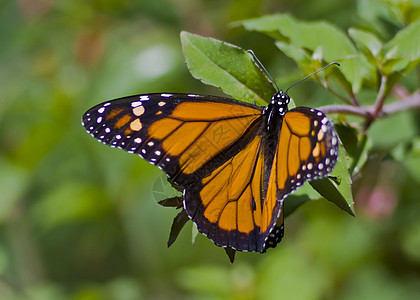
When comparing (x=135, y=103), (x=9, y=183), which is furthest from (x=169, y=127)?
(x=9, y=183)

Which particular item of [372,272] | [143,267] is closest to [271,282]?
[372,272]

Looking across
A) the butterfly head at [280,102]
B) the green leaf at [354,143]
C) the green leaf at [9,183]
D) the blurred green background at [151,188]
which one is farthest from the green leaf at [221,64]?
the green leaf at [9,183]

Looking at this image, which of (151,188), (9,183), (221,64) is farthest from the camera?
(9,183)

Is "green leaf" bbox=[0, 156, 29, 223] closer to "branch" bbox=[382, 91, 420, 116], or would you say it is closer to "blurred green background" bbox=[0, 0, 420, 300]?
"blurred green background" bbox=[0, 0, 420, 300]

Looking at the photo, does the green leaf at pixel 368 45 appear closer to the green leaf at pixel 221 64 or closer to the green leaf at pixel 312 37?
the green leaf at pixel 312 37

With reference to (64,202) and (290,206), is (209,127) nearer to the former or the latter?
(290,206)

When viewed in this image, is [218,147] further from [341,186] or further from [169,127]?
[341,186]

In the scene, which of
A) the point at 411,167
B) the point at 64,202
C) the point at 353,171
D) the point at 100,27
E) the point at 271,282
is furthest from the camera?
the point at 100,27
